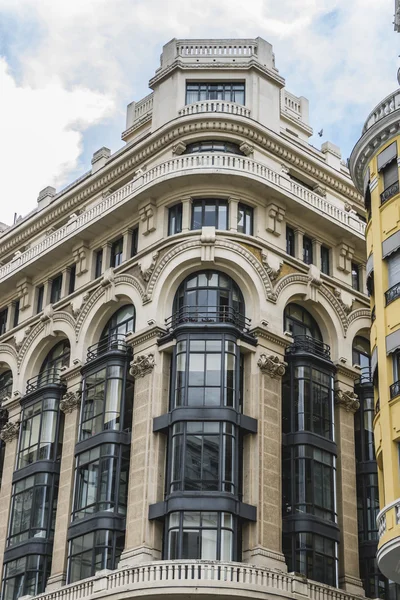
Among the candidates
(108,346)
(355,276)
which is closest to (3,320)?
(108,346)

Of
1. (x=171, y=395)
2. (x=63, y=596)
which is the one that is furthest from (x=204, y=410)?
(x=63, y=596)

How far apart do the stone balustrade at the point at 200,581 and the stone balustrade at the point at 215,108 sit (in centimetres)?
2372

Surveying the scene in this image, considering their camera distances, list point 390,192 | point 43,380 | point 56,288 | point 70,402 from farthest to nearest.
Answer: point 56,288
point 43,380
point 70,402
point 390,192

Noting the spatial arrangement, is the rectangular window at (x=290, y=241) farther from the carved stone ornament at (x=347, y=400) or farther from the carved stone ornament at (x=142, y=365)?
the carved stone ornament at (x=142, y=365)

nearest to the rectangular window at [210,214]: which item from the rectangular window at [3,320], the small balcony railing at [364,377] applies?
the small balcony railing at [364,377]

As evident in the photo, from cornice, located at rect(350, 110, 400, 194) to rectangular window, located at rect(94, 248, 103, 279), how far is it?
15.8m

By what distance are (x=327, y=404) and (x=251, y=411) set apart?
4.79 meters

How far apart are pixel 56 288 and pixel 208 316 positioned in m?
12.0

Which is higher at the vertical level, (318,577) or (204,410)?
(204,410)

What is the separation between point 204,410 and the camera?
48.2 m

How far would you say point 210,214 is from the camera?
54.0m

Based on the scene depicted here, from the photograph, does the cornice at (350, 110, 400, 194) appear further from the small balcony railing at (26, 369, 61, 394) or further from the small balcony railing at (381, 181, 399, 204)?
the small balcony railing at (26, 369, 61, 394)

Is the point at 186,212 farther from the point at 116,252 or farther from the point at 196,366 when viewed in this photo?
the point at 196,366

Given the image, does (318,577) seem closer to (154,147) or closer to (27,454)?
(27,454)
